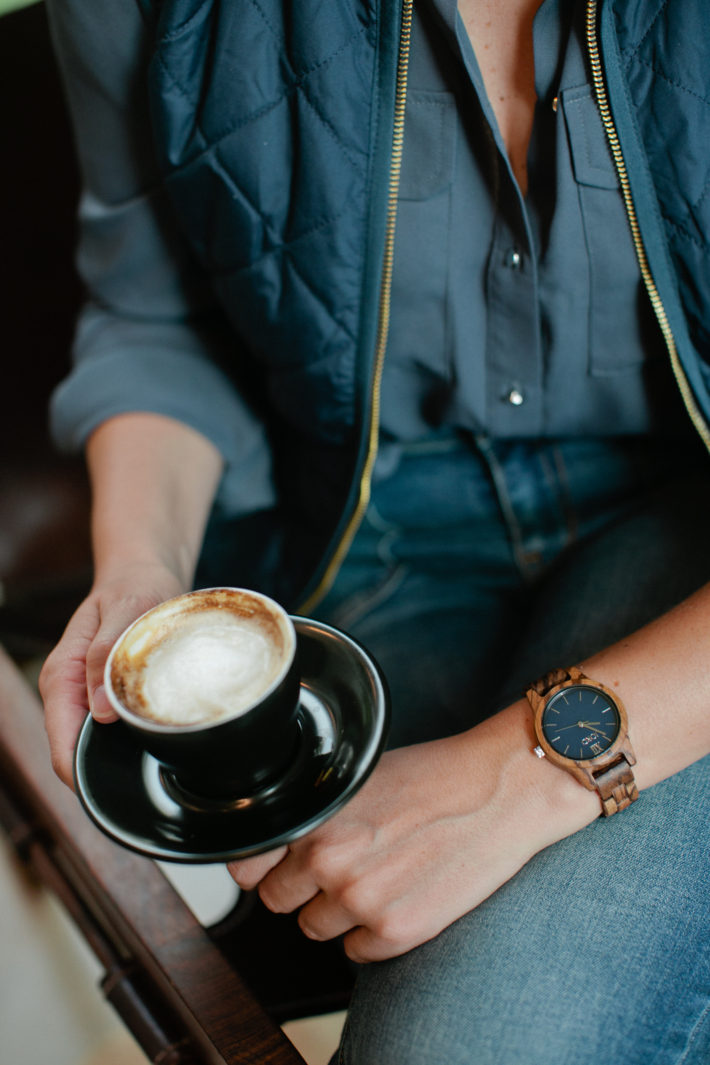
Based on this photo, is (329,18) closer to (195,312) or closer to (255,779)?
(195,312)

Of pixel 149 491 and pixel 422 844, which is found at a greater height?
pixel 149 491

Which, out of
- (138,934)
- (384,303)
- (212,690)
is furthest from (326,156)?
(138,934)

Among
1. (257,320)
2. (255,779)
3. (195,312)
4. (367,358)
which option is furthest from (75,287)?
(255,779)

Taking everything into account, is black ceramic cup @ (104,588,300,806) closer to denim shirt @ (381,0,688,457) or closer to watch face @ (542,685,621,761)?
watch face @ (542,685,621,761)

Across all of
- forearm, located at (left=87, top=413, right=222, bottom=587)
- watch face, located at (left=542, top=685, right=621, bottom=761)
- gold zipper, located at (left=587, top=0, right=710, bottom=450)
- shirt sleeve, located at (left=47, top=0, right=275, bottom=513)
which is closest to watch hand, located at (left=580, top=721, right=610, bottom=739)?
watch face, located at (left=542, top=685, right=621, bottom=761)

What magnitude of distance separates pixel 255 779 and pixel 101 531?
0.36 m

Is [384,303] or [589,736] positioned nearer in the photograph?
[589,736]

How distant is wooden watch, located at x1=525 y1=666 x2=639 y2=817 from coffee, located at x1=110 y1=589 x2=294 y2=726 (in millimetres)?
251

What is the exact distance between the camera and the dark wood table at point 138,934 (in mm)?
618

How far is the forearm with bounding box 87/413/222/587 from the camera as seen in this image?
0.78 meters

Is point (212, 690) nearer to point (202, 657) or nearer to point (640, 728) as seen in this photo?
point (202, 657)

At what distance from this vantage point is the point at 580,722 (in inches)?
24.9

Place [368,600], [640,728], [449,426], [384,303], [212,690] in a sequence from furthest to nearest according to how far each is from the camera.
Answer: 1. [368,600]
2. [449,426]
3. [384,303]
4. [640,728]
5. [212,690]

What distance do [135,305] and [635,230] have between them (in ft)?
1.87
